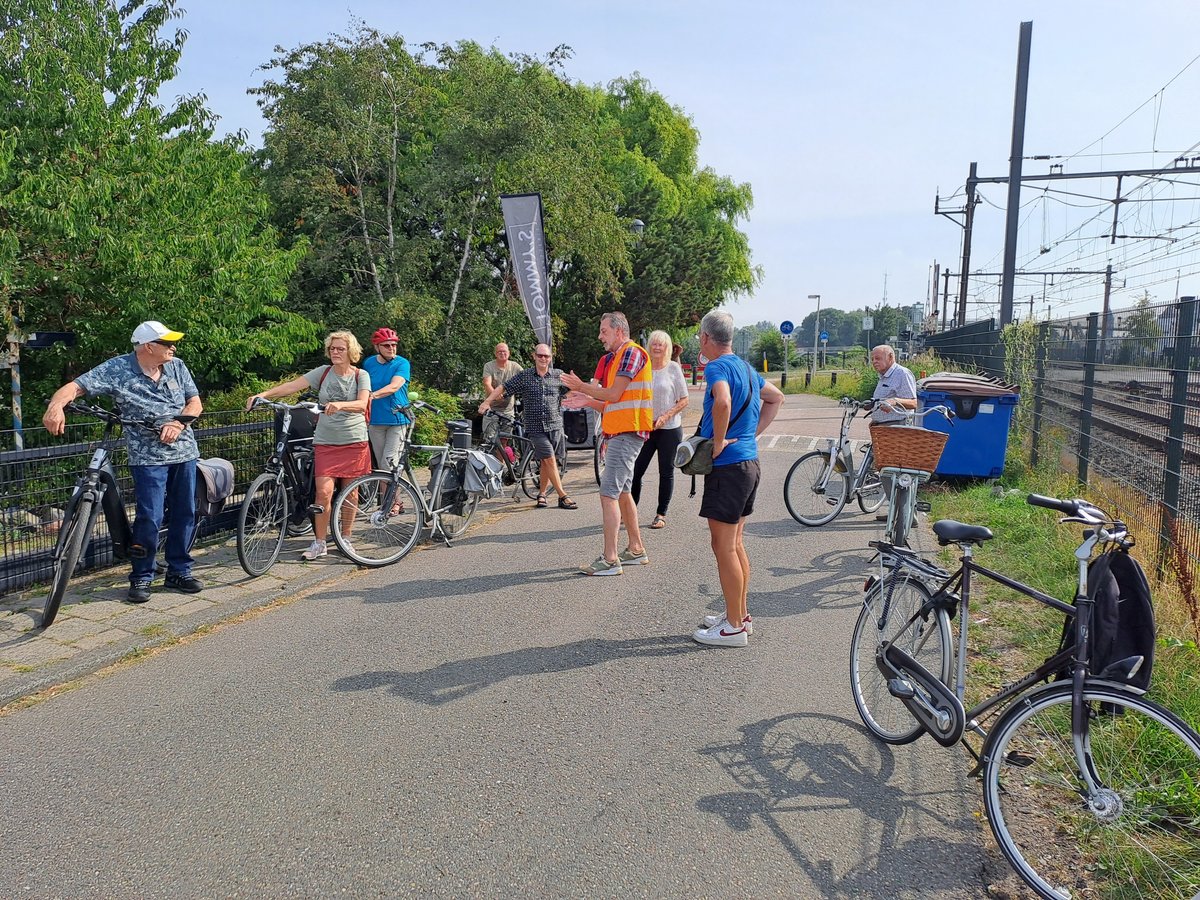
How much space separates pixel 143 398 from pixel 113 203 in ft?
24.6

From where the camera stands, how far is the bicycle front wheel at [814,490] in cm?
845

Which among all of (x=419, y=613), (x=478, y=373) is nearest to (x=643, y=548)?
(x=419, y=613)

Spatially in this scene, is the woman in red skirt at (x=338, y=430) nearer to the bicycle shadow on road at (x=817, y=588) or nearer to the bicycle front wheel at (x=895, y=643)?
the bicycle shadow on road at (x=817, y=588)

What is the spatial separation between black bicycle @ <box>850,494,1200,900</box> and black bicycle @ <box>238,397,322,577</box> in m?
4.83

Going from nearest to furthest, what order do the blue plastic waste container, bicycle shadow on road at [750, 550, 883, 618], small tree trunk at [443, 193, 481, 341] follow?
1. bicycle shadow on road at [750, 550, 883, 618]
2. the blue plastic waste container
3. small tree trunk at [443, 193, 481, 341]

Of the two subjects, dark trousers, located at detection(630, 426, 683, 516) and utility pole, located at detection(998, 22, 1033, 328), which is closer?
dark trousers, located at detection(630, 426, 683, 516)

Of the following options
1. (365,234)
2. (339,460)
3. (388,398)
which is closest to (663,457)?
(388,398)

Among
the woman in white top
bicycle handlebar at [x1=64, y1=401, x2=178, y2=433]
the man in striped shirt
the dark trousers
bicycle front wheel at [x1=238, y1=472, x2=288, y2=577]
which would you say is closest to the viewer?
bicycle handlebar at [x1=64, y1=401, x2=178, y2=433]

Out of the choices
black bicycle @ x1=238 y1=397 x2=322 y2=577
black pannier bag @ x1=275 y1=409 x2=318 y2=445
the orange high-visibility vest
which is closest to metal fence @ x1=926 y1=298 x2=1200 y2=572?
the orange high-visibility vest

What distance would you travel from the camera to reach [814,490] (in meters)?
8.52

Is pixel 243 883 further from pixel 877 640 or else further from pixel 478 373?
pixel 478 373

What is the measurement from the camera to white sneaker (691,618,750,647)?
4969 mm

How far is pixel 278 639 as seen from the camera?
511 cm

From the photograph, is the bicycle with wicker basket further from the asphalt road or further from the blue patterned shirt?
the blue patterned shirt
